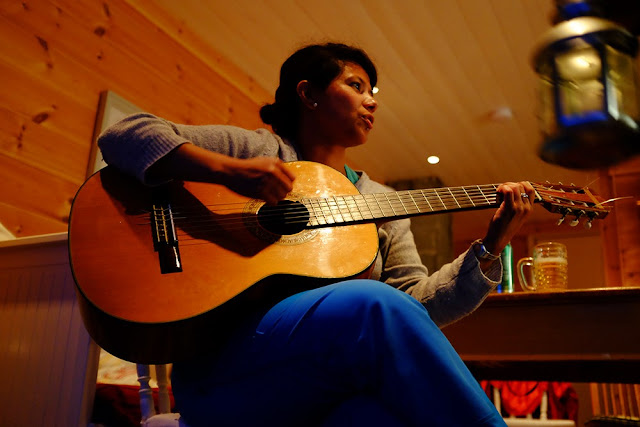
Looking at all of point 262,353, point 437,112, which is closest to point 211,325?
point 262,353

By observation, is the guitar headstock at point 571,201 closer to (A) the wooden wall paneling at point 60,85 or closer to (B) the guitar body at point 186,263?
(B) the guitar body at point 186,263

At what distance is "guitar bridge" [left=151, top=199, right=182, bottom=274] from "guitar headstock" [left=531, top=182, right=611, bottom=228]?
34.3 inches

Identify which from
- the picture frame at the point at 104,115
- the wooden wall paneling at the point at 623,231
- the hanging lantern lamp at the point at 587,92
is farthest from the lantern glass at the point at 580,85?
the wooden wall paneling at the point at 623,231

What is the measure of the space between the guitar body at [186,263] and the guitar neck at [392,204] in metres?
0.02

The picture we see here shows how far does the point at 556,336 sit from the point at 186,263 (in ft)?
4.09

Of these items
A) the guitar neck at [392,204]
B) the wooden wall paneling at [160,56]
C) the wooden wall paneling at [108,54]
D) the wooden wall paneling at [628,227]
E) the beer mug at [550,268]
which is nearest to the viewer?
the guitar neck at [392,204]

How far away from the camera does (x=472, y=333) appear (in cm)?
179

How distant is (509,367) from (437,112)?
2.95m

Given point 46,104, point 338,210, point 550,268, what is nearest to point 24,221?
point 46,104

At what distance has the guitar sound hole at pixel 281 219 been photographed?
1.07 meters

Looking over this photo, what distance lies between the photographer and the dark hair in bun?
1.51m

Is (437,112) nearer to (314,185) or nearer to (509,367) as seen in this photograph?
(509,367)

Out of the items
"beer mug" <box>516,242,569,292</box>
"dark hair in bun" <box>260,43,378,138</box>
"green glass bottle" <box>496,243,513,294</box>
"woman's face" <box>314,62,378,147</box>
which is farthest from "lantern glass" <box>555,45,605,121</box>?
"green glass bottle" <box>496,243,513,294</box>

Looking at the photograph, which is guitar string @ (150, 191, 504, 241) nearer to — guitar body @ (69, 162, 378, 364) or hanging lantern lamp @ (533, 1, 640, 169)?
guitar body @ (69, 162, 378, 364)
